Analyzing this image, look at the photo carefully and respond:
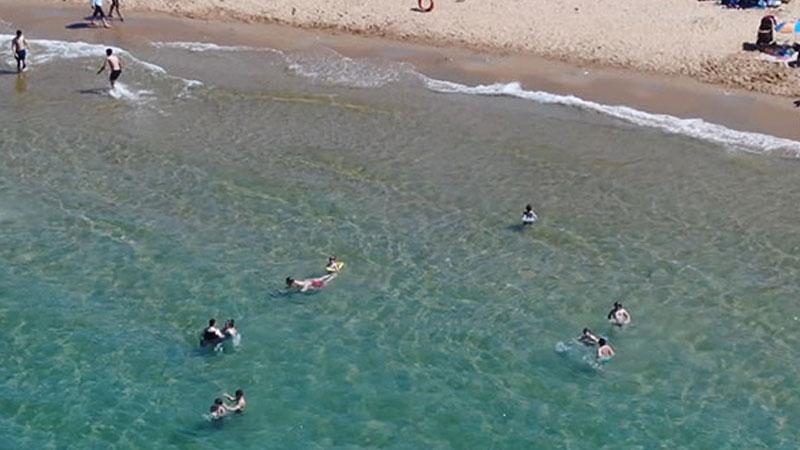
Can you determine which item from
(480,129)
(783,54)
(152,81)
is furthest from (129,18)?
(783,54)

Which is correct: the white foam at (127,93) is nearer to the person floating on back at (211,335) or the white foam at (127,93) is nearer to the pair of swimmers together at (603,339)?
the person floating on back at (211,335)

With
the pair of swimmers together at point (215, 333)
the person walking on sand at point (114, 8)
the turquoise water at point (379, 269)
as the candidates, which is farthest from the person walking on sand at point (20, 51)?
the pair of swimmers together at point (215, 333)

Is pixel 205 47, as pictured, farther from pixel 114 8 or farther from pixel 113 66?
pixel 114 8

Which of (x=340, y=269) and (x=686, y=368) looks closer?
(x=686, y=368)

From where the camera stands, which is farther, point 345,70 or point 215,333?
point 345,70

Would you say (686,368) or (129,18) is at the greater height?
(129,18)

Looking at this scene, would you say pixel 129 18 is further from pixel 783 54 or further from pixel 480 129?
pixel 783 54

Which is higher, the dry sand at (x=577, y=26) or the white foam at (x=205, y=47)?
the dry sand at (x=577, y=26)

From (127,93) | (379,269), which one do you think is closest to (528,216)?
(379,269)
